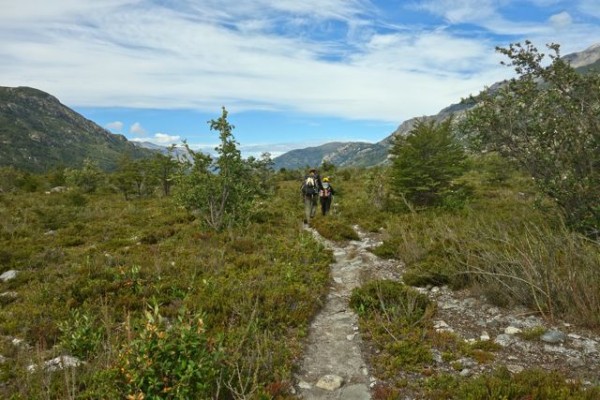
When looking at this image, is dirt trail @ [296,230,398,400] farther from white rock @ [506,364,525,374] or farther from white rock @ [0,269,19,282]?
white rock @ [0,269,19,282]

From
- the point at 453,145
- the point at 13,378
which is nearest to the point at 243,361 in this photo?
the point at 13,378

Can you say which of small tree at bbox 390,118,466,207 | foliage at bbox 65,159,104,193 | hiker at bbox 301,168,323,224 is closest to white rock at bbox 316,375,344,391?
hiker at bbox 301,168,323,224

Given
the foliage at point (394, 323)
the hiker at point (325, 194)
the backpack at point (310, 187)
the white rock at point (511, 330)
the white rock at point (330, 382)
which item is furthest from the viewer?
the hiker at point (325, 194)

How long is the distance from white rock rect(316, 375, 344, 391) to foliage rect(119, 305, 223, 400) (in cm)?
A: 173

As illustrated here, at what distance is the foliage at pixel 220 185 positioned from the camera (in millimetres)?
14508

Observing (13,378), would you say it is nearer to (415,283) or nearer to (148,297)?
(148,297)

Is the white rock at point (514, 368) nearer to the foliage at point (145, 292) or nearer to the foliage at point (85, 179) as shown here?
the foliage at point (145, 292)

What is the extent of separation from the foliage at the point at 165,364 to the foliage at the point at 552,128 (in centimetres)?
956

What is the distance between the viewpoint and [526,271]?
23.8 ft

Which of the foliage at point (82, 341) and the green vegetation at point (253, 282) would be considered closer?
the green vegetation at point (253, 282)

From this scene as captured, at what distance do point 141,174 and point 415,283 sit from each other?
22544 mm

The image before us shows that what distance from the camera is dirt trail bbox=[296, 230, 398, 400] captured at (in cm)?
564

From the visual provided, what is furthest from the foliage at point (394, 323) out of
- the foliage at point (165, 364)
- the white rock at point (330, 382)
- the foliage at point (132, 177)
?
the foliage at point (132, 177)

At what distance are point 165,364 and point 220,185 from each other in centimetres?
1056
